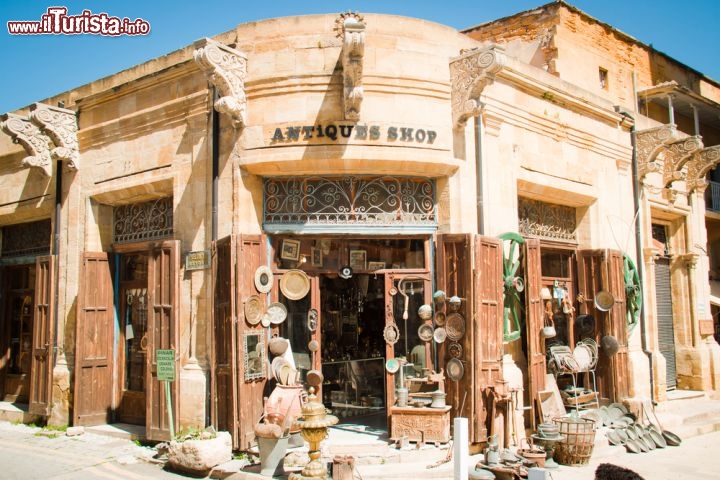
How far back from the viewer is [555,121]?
34.8 ft

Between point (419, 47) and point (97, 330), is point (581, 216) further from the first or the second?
point (97, 330)

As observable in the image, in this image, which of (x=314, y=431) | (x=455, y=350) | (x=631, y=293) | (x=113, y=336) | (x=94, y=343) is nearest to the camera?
(x=314, y=431)

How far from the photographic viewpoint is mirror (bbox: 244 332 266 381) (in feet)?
26.6

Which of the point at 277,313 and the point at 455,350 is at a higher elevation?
the point at 277,313

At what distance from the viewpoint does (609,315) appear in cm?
1069

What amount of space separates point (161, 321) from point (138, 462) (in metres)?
1.91

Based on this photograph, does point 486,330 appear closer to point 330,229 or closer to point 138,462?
point 330,229

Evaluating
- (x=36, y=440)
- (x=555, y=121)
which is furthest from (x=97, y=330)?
(x=555, y=121)

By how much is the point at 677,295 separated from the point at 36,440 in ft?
41.6

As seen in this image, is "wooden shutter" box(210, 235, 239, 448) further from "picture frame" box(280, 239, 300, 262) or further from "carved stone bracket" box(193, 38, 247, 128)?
"carved stone bracket" box(193, 38, 247, 128)

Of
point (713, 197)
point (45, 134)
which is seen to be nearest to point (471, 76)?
point (45, 134)

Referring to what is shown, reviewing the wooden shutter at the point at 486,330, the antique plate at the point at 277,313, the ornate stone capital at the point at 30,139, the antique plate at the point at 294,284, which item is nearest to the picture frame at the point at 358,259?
the antique plate at the point at 294,284

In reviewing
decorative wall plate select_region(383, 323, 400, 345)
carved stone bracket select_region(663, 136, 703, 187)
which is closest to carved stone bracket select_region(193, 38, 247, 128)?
decorative wall plate select_region(383, 323, 400, 345)

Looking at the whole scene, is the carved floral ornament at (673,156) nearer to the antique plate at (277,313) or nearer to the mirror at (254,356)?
the antique plate at (277,313)
